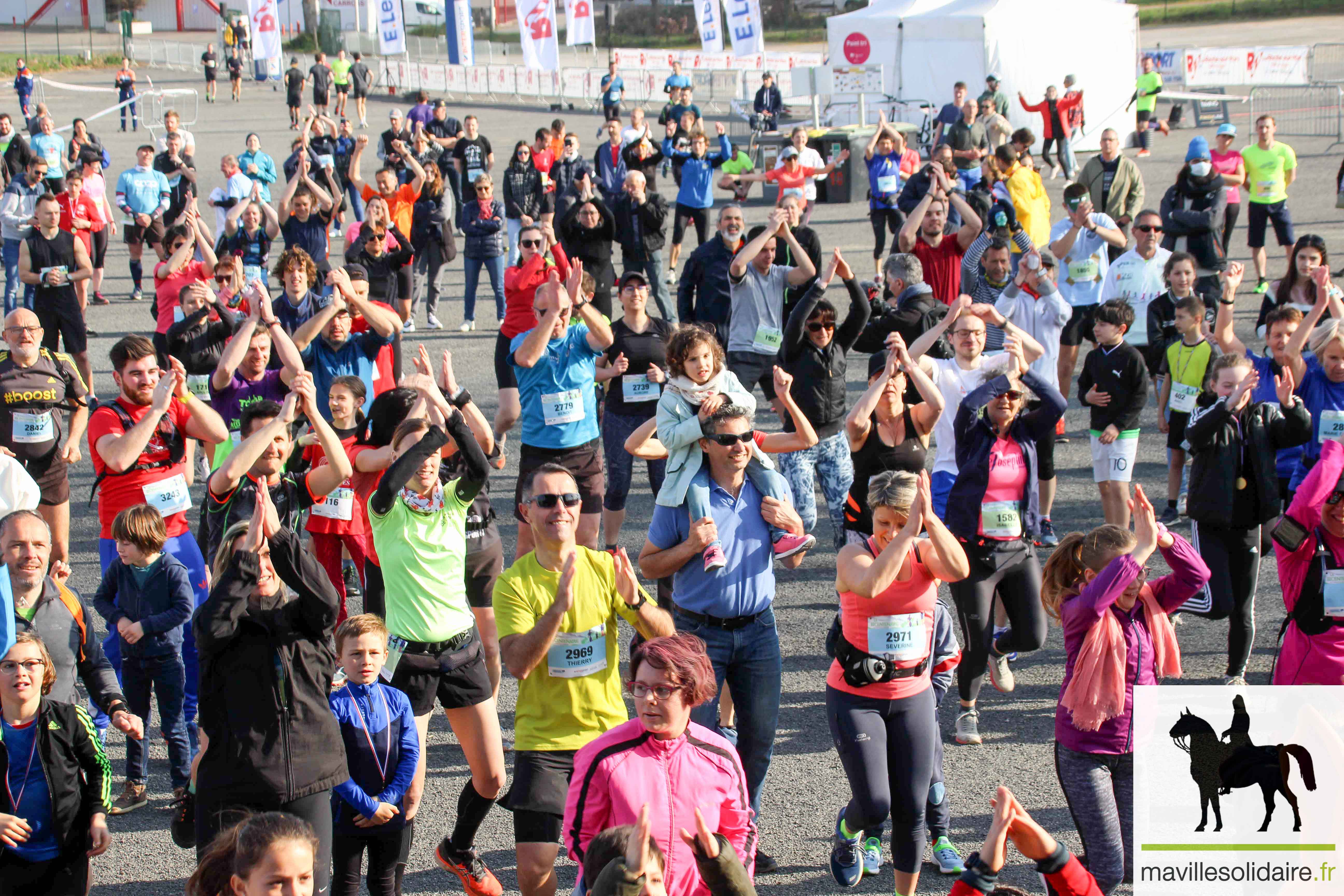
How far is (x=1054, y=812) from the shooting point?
223 inches

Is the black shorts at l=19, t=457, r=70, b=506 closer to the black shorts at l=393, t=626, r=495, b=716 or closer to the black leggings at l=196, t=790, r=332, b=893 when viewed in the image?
the black shorts at l=393, t=626, r=495, b=716

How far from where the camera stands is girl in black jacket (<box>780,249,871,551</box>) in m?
7.84

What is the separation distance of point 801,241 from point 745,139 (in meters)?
20.3

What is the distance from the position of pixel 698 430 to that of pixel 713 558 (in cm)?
62

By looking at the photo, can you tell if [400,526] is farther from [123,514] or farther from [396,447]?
[123,514]

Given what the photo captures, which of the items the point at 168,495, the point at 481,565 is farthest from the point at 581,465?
the point at 168,495

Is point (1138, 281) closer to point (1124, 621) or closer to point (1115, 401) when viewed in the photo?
point (1115, 401)

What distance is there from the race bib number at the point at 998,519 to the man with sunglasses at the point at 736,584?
4.62 feet

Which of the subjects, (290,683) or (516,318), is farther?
(516,318)

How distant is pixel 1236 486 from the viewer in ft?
21.7

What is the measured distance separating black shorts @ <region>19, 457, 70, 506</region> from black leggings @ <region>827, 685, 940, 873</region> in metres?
4.91

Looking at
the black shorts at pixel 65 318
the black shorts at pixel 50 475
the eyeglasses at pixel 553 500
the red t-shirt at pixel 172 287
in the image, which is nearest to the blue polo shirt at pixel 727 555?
the eyeglasses at pixel 553 500

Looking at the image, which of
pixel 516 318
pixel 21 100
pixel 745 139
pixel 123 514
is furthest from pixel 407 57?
pixel 123 514

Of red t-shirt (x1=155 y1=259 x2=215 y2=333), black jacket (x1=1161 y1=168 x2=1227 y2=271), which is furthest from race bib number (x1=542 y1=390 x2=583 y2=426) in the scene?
black jacket (x1=1161 y1=168 x2=1227 y2=271)
